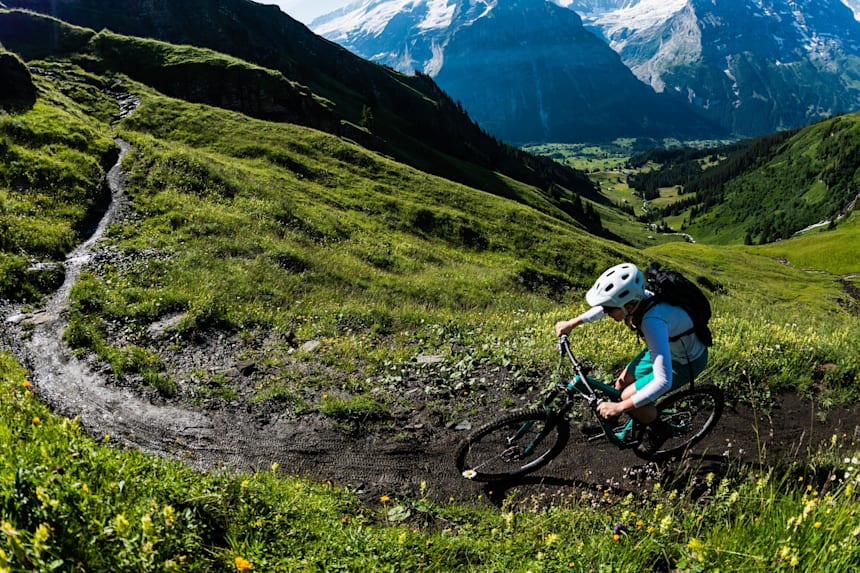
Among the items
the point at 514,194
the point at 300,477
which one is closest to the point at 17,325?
the point at 300,477

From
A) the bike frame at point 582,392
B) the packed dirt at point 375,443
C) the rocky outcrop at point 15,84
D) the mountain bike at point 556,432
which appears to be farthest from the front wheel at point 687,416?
the rocky outcrop at point 15,84

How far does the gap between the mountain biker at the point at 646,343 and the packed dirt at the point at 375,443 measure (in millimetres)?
1126

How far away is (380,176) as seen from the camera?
51.6 metres

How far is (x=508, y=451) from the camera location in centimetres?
834

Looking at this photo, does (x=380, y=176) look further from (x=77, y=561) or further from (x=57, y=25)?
(x=57, y=25)

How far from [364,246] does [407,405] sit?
20089 millimetres

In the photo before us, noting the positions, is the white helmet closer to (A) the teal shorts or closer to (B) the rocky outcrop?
(A) the teal shorts

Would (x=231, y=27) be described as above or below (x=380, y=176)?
above

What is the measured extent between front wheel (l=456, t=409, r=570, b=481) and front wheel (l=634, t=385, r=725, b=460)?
179cm

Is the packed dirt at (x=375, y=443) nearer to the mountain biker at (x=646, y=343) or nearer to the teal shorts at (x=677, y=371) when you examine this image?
the mountain biker at (x=646, y=343)

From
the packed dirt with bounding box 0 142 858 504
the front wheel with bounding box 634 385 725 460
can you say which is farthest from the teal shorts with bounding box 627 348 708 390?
the packed dirt with bounding box 0 142 858 504

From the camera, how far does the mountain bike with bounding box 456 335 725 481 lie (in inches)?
315

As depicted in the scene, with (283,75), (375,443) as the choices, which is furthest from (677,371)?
(283,75)

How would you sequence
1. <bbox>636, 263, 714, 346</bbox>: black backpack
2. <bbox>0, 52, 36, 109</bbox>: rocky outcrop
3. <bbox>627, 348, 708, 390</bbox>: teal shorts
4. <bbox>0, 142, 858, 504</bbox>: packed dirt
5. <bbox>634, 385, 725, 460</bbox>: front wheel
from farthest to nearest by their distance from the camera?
<bbox>0, 52, 36, 109</bbox>: rocky outcrop → <bbox>634, 385, 725, 460</bbox>: front wheel → <bbox>0, 142, 858, 504</bbox>: packed dirt → <bbox>627, 348, 708, 390</bbox>: teal shorts → <bbox>636, 263, 714, 346</bbox>: black backpack
